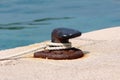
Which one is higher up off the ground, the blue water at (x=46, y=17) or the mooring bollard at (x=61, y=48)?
the mooring bollard at (x=61, y=48)

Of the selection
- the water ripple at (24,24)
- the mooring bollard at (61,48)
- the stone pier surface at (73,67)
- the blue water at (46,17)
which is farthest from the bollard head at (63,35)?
the water ripple at (24,24)

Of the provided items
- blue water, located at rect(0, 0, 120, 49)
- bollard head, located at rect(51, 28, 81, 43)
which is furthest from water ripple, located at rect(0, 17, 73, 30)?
bollard head, located at rect(51, 28, 81, 43)

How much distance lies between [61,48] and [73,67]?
59cm

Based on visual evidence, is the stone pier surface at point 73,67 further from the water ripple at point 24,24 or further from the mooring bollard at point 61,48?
the water ripple at point 24,24

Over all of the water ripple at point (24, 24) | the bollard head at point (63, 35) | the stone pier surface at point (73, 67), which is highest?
the bollard head at point (63, 35)

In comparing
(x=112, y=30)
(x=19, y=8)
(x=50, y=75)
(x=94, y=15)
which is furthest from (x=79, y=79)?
(x=19, y=8)

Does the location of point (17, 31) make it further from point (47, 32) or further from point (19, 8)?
Result: point (19, 8)

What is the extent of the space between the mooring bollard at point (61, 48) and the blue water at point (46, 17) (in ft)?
8.52

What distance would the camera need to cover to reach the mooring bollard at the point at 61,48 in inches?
204

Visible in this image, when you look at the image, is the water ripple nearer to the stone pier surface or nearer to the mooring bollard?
the stone pier surface

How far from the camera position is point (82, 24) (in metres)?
9.73

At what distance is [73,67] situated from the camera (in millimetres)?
4730

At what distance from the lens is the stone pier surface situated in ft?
14.3

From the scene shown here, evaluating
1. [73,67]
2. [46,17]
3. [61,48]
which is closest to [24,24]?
[46,17]
